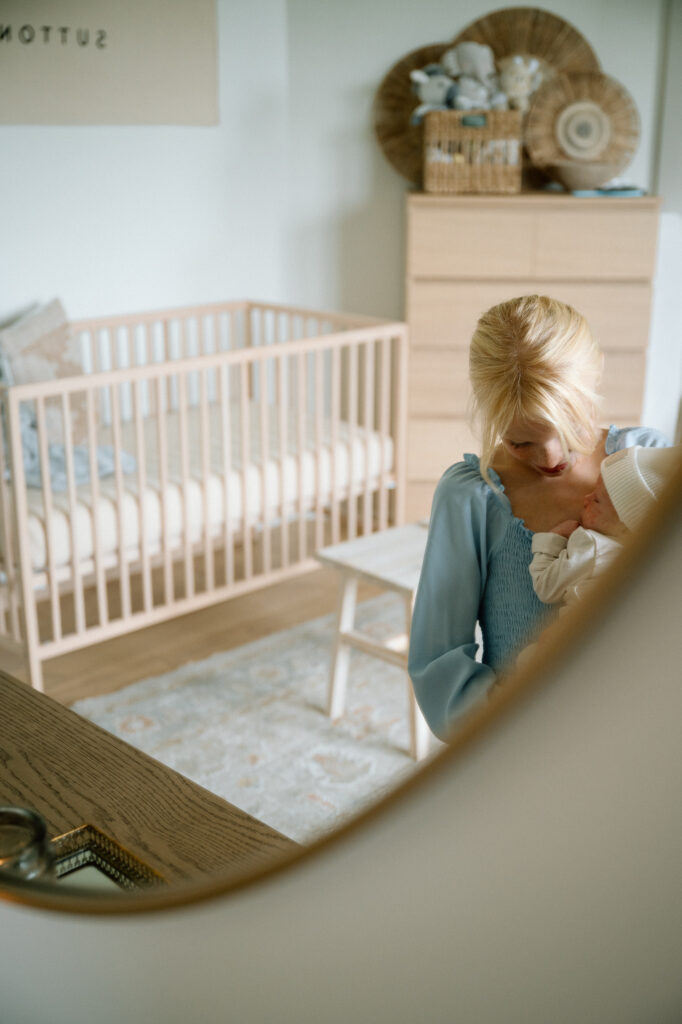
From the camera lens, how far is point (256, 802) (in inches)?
51.9

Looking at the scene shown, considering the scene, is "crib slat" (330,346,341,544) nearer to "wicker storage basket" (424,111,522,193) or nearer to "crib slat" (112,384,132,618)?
"crib slat" (112,384,132,618)

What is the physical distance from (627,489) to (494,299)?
2588 mm

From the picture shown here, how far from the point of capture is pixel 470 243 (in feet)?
10.2

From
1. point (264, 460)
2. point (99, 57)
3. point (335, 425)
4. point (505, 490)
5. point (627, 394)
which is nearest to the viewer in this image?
point (505, 490)

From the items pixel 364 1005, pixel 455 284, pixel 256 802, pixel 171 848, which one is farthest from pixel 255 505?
pixel 364 1005

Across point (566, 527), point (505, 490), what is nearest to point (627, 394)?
point (505, 490)

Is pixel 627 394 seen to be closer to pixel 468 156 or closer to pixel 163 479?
pixel 163 479

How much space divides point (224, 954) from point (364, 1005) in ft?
0.32

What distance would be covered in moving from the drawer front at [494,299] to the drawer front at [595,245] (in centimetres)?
4

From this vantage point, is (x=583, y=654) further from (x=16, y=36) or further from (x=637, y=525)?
(x=16, y=36)

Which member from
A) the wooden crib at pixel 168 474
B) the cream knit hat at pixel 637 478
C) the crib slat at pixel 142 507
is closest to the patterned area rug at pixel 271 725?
the wooden crib at pixel 168 474

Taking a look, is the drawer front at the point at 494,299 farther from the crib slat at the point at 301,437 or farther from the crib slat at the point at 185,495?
the crib slat at the point at 185,495

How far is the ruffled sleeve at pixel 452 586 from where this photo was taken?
0.73m

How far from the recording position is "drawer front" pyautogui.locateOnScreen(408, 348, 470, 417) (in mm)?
3170
